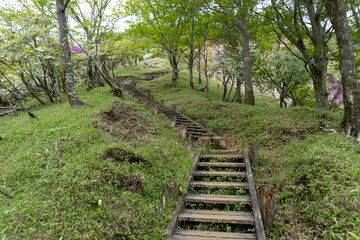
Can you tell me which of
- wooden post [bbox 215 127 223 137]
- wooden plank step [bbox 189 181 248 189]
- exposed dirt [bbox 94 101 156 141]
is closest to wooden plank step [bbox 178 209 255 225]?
wooden plank step [bbox 189 181 248 189]

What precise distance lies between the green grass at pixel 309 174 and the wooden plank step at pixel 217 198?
72cm

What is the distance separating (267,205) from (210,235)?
3.93 feet

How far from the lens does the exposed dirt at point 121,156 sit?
5.05 meters

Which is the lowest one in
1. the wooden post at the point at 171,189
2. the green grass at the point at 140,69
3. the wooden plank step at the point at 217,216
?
the wooden plank step at the point at 217,216

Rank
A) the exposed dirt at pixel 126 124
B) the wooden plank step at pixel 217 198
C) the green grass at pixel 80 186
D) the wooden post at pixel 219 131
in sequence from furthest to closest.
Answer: the wooden post at pixel 219 131
the exposed dirt at pixel 126 124
the wooden plank step at pixel 217 198
the green grass at pixel 80 186

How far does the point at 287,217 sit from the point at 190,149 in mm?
3428

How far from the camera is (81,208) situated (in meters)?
3.49

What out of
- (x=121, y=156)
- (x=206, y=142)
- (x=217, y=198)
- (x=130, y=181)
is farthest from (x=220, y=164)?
(x=121, y=156)

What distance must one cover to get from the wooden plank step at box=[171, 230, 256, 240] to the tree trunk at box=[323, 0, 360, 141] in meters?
4.82

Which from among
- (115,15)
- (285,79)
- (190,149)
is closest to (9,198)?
(190,149)

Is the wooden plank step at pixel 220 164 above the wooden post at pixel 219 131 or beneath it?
beneath

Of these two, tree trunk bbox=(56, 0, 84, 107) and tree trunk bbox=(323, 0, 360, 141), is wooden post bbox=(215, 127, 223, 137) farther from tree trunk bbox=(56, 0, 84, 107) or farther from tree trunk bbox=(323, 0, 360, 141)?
tree trunk bbox=(56, 0, 84, 107)

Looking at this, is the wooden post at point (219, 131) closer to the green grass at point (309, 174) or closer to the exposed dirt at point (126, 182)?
the green grass at point (309, 174)

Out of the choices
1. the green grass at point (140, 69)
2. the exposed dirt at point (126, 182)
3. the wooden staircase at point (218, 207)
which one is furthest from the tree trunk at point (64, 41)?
the green grass at point (140, 69)
